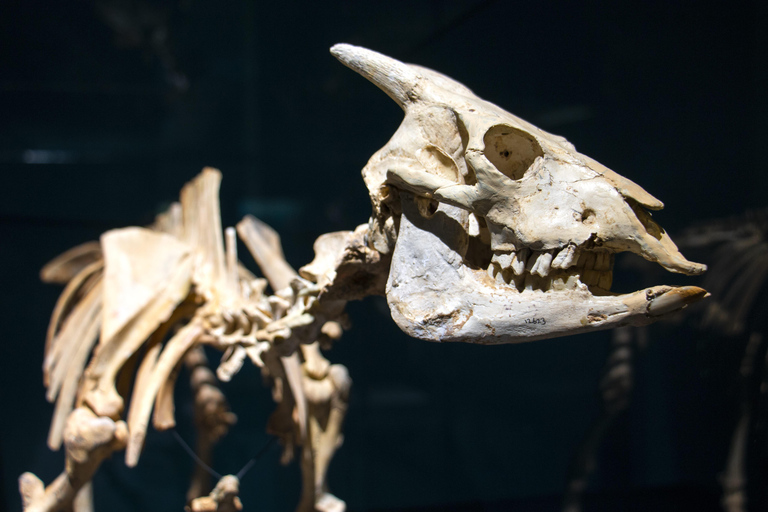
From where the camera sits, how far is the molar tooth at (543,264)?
1205 mm

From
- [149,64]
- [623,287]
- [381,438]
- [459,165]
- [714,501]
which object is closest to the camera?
[459,165]

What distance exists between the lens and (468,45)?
316 cm

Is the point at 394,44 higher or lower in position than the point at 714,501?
higher

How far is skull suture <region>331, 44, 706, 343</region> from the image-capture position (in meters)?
1.17

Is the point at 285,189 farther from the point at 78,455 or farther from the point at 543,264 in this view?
the point at 543,264

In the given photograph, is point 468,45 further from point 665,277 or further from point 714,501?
point 714,501

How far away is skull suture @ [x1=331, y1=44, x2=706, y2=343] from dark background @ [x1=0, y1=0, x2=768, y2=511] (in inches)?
61.0

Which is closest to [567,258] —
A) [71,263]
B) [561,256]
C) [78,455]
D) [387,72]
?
[561,256]

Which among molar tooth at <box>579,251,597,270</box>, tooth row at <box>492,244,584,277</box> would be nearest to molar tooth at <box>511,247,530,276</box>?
tooth row at <box>492,244,584,277</box>

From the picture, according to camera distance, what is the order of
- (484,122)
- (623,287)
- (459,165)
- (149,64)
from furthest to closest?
1. (149,64)
2. (623,287)
3. (459,165)
4. (484,122)

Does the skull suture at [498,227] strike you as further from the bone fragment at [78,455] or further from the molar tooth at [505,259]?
the bone fragment at [78,455]

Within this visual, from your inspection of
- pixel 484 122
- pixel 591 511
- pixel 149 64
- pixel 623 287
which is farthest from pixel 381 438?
pixel 484 122

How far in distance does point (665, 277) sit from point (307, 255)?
2226 mm

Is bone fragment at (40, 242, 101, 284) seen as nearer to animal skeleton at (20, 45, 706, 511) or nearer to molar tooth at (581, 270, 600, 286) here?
animal skeleton at (20, 45, 706, 511)
